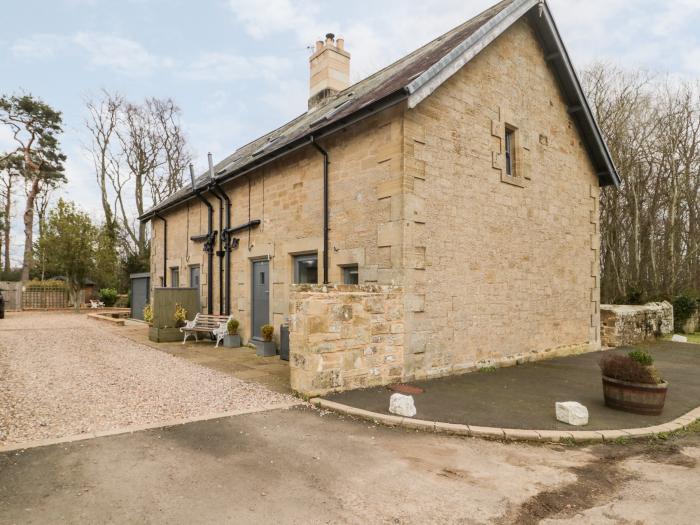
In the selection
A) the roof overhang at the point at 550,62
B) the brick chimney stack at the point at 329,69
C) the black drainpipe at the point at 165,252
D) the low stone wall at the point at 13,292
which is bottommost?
the low stone wall at the point at 13,292

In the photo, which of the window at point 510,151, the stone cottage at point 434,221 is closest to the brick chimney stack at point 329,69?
the stone cottage at point 434,221

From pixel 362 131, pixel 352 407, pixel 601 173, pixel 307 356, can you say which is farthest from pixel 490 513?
pixel 601 173

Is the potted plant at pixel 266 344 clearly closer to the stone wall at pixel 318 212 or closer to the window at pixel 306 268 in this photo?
the stone wall at pixel 318 212

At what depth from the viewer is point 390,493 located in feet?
11.7

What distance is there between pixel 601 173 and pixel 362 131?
815 cm

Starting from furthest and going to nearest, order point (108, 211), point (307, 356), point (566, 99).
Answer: point (108, 211) < point (566, 99) < point (307, 356)

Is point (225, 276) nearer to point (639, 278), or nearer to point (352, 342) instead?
point (352, 342)

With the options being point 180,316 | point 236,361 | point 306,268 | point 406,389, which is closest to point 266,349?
point 236,361

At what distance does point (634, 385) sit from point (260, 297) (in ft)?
27.4

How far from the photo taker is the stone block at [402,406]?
5.45 meters

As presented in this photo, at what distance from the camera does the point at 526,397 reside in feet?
21.5

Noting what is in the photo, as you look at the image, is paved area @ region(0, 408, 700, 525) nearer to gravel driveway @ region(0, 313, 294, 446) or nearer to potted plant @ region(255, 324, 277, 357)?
gravel driveway @ region(0, 313, 294, 446)

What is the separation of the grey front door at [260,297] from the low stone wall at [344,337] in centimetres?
452

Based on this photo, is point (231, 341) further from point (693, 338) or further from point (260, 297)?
point (693, 338)
